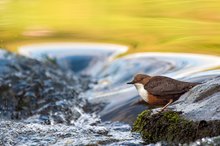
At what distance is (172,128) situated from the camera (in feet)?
14.3

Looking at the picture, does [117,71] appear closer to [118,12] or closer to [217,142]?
[118,12]

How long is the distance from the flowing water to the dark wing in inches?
16.4

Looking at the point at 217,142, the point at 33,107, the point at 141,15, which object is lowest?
the point at 217,142

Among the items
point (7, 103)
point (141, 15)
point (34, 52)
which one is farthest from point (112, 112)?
point (141, 15)

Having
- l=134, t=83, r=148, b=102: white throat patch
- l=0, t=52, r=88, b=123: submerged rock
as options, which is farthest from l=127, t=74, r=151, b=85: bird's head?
l=0, t=52, r=88, b=123: submerged rock

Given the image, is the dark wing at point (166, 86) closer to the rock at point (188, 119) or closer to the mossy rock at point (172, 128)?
the rock at point (188, 119)

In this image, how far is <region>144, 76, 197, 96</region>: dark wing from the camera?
5004 mm

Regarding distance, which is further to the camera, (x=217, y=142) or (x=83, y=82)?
(x=83, y=82)

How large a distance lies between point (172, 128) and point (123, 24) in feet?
23.7

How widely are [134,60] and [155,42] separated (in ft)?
1.75

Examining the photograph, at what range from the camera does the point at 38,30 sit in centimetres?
1184

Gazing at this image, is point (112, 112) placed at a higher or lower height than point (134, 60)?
lower

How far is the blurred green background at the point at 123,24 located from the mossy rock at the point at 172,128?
434 centimetres

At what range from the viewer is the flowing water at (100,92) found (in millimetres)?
5066
